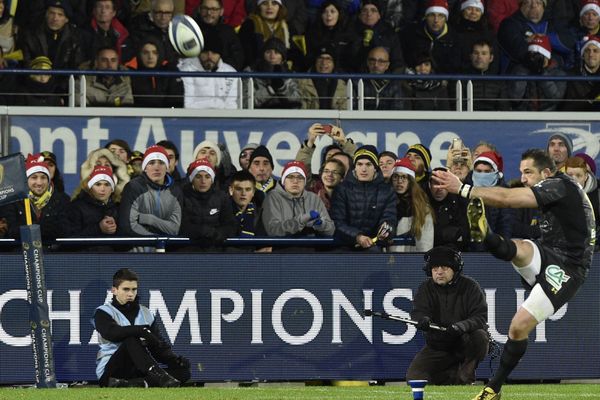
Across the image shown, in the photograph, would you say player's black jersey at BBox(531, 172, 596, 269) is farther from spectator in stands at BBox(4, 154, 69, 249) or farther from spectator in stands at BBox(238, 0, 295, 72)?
spectator in stands at BBox(238, 0, 295, 72)

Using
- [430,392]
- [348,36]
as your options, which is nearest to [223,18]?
[348,36]

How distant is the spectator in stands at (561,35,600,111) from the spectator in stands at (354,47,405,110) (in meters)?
2.27

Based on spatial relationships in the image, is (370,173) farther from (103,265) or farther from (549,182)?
(549,182)

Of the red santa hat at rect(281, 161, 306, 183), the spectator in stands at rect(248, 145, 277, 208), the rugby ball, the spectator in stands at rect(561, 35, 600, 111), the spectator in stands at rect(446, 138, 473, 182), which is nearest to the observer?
the red santa hat at rect(281, 161, 306, 183)

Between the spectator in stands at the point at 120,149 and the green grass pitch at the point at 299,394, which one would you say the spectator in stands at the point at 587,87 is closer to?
the spectator in stands at the point at 120,149

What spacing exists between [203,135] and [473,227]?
7.80 meters

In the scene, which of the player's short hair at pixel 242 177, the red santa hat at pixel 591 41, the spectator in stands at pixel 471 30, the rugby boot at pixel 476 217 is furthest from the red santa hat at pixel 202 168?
the red santa hat at pixel 591 41

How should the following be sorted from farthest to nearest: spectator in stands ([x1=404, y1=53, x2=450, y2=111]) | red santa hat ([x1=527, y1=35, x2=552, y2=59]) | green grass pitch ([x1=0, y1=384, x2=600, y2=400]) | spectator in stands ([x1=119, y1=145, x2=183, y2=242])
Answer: red santa hat ([x1=527, y1=35, x2=552, y2=59])
spectator in stands ([x1=404, y1=53, x2=450, y2=111])
spectator in stands ([x1=119, y1=145, x2=183, y2=242])
green grass pitch ([x1=0, y1=384, x2=600, y2=400])

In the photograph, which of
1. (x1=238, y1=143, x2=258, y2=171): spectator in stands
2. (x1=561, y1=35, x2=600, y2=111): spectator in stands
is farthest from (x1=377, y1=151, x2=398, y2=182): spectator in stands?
(x1=561, y1=35, x2=600, y2=111): spectator in stands

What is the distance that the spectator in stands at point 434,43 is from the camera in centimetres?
2081

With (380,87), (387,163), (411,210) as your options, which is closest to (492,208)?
(411,210)

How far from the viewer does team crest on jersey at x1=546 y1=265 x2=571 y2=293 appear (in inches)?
500

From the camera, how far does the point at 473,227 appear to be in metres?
12.3

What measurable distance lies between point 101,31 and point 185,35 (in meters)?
1.80
